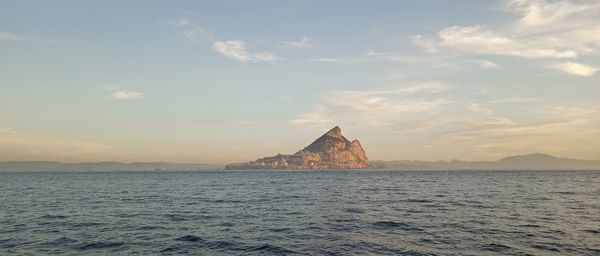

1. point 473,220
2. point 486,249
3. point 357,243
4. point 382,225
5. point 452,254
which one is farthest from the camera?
point 473,220

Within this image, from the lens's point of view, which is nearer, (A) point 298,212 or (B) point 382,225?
(B) point 382,225

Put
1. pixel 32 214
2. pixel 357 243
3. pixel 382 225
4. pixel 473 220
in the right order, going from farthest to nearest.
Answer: pixel 32 214 < pixel 473 220 < pixel 382 225 < pixel 357 243

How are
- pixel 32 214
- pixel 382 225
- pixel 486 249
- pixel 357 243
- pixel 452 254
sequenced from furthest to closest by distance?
pixel 32 214
pixel 382 225
pixel 357 243
pixel 486 249
pixel 452 254

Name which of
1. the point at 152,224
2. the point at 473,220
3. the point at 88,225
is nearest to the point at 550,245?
the point at 473,220

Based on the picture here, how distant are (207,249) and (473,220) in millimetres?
27154

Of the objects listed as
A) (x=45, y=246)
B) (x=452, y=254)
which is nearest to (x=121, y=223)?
(x=45, y=246)

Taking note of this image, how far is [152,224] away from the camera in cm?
3859

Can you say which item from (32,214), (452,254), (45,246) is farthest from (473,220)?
(32,214)

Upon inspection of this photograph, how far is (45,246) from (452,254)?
2872 cm

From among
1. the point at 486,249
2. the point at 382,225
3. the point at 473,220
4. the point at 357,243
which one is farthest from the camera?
the point at 473,220

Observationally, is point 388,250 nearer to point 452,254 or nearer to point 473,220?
point 452,254

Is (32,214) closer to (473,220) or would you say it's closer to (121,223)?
(121,223)

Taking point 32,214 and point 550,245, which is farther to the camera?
point 32,214

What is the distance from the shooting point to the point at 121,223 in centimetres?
3941
